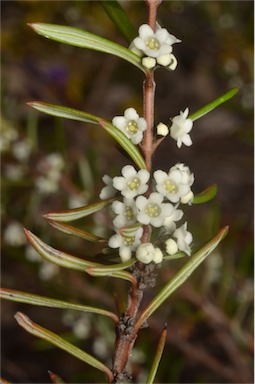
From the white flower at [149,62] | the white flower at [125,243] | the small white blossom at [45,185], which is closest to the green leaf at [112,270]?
the white flower at [125,243]

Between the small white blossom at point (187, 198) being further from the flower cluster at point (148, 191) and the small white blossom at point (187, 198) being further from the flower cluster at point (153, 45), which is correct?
the flower cluster at point (153, 45)

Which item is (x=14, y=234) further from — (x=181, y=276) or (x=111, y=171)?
(x=181, y=276)

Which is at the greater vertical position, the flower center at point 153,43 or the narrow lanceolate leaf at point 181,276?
the flower center at point 153,43

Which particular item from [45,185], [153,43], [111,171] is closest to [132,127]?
[153,43]

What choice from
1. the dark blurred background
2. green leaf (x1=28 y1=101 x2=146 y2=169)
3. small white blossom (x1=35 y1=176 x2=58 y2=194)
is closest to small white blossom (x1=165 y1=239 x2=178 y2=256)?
green leaf (x1=28 y1=101 x2=146 y2=169)

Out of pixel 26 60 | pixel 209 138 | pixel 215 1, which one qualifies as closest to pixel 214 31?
pixel 215 1

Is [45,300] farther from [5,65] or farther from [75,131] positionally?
[5,65]
